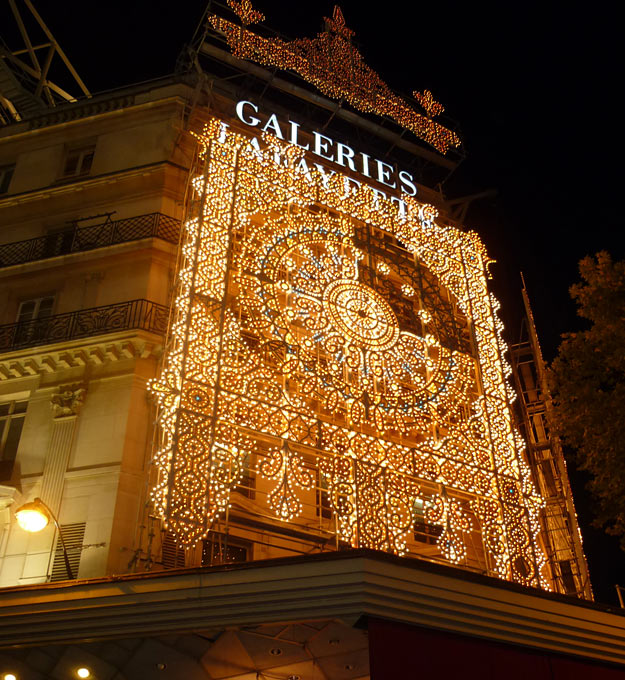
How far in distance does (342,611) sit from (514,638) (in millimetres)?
2578

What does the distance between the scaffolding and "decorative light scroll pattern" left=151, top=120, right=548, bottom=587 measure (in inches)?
98.1

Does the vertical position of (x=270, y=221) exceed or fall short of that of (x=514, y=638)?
it exceeds it

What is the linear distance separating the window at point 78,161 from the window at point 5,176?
1490mm

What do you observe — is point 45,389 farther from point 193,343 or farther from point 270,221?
point 270,221

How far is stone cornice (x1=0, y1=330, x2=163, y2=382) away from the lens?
44.7ft

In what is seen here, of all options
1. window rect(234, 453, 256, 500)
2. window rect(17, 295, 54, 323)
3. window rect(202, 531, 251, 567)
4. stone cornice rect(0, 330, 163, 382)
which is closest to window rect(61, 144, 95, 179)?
window rect(17, 295, 54, 323)

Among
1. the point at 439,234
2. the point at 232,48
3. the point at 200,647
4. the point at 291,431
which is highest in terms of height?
the point at 232,48

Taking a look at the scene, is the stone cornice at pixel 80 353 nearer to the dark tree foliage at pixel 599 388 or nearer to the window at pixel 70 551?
the window at pixel 70 551

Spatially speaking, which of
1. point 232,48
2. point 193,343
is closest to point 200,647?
point 193,343

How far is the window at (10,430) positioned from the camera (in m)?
13.3

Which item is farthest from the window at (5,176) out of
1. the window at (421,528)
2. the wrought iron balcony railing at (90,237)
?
the window at (421,528)

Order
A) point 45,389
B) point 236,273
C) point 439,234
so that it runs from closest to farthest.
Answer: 1. point 236,273
2. point 45,389
3. point 439,234

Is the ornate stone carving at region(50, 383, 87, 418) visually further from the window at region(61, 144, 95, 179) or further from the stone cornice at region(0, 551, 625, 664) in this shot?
the window at region(61, 144, 95, 179)

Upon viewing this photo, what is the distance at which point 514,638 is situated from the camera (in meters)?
9.50
